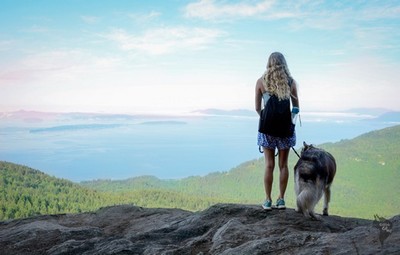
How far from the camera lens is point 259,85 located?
33.2 feet

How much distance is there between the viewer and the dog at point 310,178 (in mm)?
9297

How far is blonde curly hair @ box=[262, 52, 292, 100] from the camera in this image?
9.70 metres

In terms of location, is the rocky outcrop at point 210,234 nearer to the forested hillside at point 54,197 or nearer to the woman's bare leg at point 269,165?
the woman's bare leg at point 269,165

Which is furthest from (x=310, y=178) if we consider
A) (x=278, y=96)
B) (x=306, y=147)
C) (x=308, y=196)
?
(x=278, y=96)

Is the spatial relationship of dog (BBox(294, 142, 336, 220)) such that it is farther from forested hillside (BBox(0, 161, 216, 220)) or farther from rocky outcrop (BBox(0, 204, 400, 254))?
forested hillside (BBox(0, 161, 216, 220))

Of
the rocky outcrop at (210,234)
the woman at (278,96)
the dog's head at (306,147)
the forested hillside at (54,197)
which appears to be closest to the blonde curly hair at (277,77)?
the woman at (278,96)

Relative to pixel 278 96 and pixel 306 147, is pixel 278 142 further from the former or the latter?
pixel 278 96

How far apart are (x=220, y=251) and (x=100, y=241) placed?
3.58m

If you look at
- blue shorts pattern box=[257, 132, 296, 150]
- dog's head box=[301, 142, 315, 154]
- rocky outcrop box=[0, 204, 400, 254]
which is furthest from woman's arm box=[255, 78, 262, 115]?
rocky outcrop box=[0, 204, 400, 254]

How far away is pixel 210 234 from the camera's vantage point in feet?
32.3

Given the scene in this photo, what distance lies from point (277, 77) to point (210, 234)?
3981 millimetres

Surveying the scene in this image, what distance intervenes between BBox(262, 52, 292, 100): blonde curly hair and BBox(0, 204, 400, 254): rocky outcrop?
9.48ft

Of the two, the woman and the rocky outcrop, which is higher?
the woman

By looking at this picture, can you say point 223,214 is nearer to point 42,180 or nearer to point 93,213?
point 93,213
